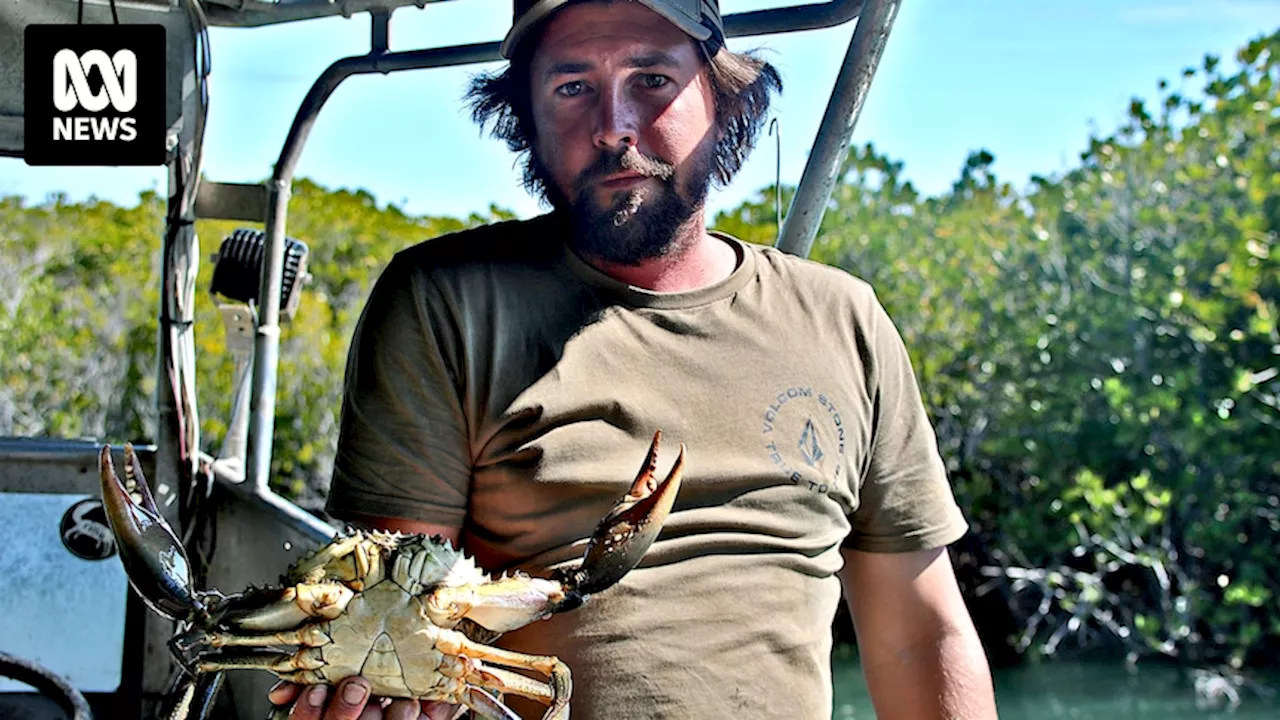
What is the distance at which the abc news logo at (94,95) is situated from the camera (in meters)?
3.03

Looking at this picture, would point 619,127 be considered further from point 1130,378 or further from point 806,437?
point 1130,378

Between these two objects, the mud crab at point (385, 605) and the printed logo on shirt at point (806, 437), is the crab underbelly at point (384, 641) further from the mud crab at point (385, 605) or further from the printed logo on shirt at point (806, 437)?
the printed logo on shirt at point (806, 437)

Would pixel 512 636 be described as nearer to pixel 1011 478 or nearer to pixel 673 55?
pixel 673 55

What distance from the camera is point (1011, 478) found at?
11039 millimetres

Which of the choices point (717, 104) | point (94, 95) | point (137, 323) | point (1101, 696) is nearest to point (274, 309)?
point (94, 95)

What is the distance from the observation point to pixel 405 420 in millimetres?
2205

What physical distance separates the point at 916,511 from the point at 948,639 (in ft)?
0.79

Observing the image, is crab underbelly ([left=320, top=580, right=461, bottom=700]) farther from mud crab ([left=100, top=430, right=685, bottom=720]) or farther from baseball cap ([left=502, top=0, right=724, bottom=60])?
baseball cap ([left=502, top=0, right=724, bottom=60])

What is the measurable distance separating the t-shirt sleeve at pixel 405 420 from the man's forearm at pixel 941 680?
2.97 ft

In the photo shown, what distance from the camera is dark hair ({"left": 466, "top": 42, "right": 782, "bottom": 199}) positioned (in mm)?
2672

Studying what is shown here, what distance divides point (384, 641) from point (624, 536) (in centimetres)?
36

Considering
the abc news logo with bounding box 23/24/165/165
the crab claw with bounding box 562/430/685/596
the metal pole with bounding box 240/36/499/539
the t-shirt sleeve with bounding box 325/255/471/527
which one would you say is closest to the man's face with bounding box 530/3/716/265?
the t-shirt sleeve with bounding box 325/255/471/527

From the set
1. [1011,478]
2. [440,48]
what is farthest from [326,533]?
[1011,478]

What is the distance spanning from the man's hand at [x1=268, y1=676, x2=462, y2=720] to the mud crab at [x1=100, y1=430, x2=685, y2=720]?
0.06 feet
